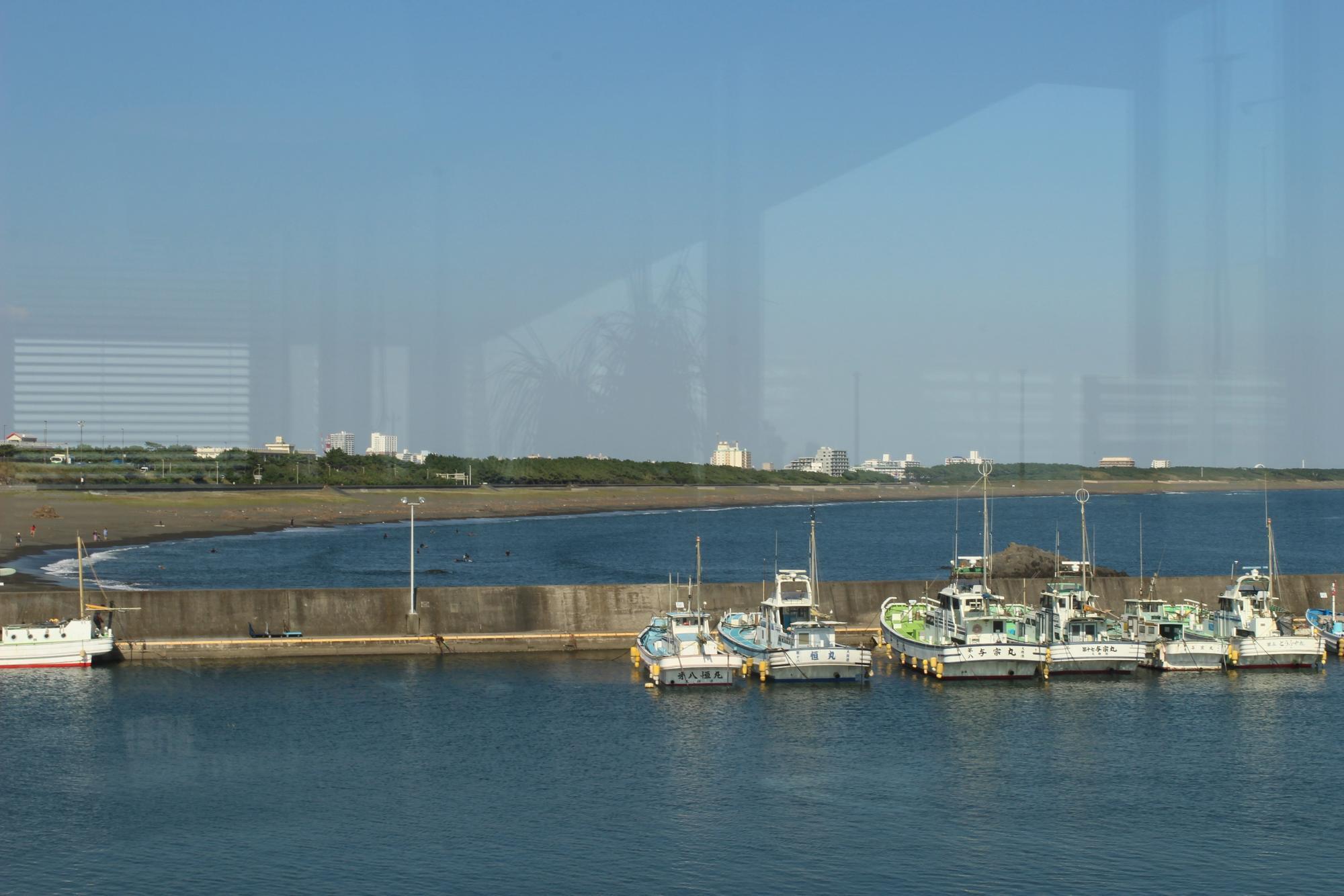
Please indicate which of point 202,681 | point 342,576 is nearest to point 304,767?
point 202,681

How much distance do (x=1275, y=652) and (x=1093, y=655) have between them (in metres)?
6.55

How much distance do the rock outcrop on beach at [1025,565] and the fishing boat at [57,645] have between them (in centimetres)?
4057

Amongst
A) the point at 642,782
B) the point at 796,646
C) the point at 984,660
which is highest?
the point at 796,646

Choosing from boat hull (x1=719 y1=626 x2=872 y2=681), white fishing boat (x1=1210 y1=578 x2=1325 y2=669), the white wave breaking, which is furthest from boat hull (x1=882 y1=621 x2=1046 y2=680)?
the white wave breaking

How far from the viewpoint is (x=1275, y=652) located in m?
41.9

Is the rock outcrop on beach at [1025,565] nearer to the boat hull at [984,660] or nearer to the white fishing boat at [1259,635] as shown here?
the white fishing boat at [1259,635]

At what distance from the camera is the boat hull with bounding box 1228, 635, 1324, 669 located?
136 ft

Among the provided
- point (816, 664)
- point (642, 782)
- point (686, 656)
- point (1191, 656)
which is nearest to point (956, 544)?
point (1191, 656)

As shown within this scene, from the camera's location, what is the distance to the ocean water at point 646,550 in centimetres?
7244

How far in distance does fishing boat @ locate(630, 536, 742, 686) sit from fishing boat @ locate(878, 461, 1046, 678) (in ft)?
22.3

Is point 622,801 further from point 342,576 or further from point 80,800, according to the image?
point 342,576

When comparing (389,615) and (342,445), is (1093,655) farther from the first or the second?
(342,445)

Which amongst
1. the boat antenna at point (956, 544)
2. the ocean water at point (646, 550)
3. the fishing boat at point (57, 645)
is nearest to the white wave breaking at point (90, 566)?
the ocean water at point (646, 550)

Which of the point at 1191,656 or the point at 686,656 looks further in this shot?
the point at 1191,656
